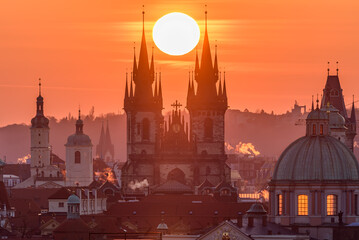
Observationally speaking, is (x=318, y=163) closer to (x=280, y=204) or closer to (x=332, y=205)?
(x=332, y=205)

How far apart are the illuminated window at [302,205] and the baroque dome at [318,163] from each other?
1575 millimetres

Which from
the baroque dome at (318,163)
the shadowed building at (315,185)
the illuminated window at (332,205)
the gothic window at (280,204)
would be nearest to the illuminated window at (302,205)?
the shadowed building at (315,185)

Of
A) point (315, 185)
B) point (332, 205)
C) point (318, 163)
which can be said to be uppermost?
point (318, 163)

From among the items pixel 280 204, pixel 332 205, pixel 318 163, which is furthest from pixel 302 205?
pixel 318 163

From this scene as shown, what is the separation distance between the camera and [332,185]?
5226 inches

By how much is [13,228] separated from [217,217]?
2524 centimetres

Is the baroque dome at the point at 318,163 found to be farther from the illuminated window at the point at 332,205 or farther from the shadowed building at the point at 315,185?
the illuminated window at the point at 332,205

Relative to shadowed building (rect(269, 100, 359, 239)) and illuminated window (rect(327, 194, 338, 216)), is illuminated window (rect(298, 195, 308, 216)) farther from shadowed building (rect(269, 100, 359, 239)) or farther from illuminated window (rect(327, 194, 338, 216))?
illuminated window (rect(327, 194, 338, 216))

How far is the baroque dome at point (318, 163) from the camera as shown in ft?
438

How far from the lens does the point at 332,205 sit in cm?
13250

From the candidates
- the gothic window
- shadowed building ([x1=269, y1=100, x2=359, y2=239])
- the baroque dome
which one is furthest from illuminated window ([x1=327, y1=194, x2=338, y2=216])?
the gothic window

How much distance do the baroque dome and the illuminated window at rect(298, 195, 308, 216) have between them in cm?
158

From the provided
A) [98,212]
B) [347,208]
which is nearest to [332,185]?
[347,208]

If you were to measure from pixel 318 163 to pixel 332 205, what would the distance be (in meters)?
3.71
